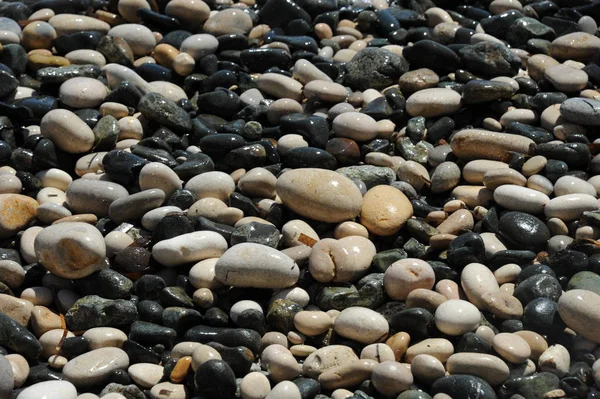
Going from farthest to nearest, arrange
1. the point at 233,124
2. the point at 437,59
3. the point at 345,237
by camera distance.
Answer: the point at 437,59 → the point at 233,124 → the point at 345,237

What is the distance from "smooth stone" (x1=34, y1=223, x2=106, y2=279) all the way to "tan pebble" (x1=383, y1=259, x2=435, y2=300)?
130 centimetres

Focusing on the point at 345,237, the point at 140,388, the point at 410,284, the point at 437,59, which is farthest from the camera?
the point at 437,59

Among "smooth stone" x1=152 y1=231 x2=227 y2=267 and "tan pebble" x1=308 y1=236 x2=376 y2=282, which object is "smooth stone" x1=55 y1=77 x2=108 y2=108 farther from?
"tan pebble" x1=308 y1=236 x2=376 y2=282

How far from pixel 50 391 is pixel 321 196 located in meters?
1.61

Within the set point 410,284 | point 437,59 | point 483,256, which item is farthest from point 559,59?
point 410,284

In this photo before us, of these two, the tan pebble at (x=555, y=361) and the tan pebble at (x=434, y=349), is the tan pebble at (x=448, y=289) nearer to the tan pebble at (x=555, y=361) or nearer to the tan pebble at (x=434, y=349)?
the tan pebble at (x=434, y=349)

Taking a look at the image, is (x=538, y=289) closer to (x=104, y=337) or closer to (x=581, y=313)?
(x=581, y=313)

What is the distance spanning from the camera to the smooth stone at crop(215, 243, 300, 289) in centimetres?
389

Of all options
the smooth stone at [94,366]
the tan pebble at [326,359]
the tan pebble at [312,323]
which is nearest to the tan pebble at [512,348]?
the tan pebble at [326,359]

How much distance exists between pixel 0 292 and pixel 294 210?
4.73ft

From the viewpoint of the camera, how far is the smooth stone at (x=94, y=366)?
3.53 metres

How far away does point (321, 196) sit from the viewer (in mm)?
4301

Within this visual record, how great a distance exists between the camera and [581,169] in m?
4.66

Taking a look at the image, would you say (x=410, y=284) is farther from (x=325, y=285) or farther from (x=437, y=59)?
(x=437, y=59)
